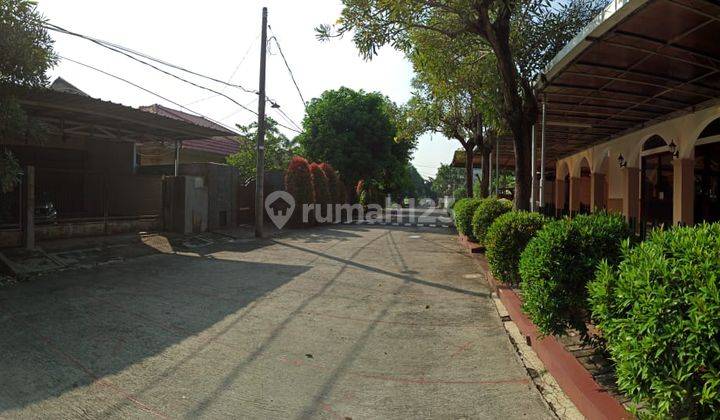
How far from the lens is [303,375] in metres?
3.99

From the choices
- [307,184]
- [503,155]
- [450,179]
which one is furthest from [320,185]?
[450,179]

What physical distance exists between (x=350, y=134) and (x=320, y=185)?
23.6 feet

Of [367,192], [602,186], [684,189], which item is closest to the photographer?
[684,189]

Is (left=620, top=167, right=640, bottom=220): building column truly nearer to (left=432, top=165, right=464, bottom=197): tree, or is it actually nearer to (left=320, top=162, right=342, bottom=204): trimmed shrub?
(left=320, top=162, right=342, bottom=204): trimmed shrub

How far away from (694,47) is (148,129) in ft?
44.9

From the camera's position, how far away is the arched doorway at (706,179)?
37.0 feet

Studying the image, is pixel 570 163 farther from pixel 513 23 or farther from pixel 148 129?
pixel 148 129

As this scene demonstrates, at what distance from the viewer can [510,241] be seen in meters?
6.30

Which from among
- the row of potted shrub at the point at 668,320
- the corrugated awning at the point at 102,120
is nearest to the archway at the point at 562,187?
the corrugated awning at the point at 102,120

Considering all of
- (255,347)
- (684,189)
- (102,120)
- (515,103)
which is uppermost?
(102,120)

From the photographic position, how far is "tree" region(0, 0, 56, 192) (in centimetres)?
703

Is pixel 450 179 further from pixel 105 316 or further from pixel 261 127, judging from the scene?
pixel 105 316

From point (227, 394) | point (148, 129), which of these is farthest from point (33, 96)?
point (227, 394)

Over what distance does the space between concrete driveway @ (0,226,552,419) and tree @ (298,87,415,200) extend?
1886cm
